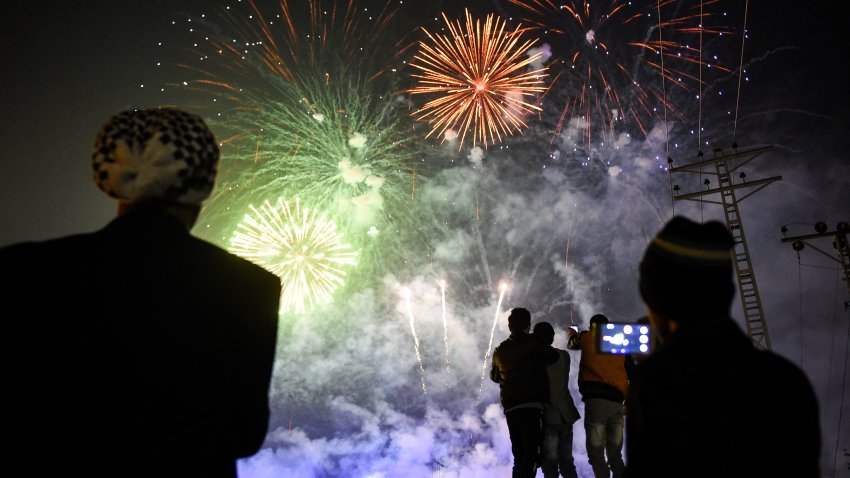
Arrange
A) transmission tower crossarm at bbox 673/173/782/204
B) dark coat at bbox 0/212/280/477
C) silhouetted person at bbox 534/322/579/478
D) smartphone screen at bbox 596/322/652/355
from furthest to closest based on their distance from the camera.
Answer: transmission tower crossarm at bbox 673/173/782/204
silhouetted person at bbox 534/322/579/478
smartphone screen at bbox 596/322/652/355
dark coat at bbox 0/212/280/477

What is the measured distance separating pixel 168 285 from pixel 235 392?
40 centimetres

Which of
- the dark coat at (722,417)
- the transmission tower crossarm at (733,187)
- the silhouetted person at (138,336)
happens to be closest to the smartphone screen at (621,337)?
the dark coat at (722,417)

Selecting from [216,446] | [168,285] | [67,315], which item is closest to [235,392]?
[216,446]

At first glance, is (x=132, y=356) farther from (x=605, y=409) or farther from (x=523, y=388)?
(x=605, y=409)

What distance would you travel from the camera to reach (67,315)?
1661 millimetres

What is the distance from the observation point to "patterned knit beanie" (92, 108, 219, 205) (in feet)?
6.41

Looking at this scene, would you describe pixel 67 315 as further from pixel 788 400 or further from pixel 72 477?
pixel 788 400

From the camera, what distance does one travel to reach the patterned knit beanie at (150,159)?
1.95 m

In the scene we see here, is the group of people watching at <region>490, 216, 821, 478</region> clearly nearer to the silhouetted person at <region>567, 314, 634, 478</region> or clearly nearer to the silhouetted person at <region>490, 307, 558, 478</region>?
the silhouetted person at <region>490, 307, 558, 478</region>

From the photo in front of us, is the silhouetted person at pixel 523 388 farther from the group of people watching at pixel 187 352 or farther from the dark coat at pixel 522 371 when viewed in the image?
the group of people watching at pixel 187 352

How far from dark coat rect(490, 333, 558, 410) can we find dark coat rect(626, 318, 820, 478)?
4.70 meters

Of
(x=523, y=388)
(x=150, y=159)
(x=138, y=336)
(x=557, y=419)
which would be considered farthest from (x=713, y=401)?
(x=557, y=419)

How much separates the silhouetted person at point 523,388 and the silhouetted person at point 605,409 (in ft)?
2.04

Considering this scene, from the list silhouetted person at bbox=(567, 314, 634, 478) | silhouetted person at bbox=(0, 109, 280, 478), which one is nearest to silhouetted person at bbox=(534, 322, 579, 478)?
silhouetted person at bbox=(567, 314, 634, 478)
